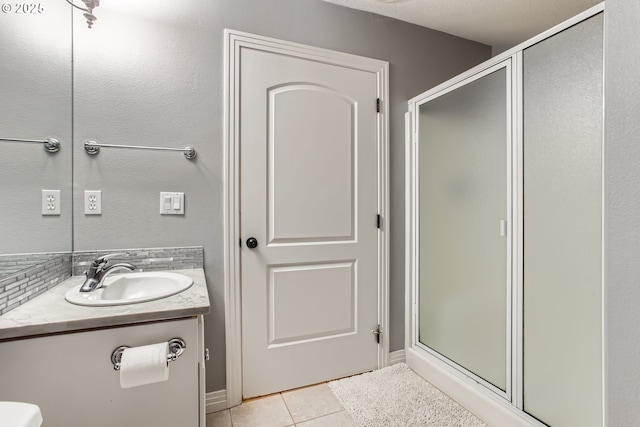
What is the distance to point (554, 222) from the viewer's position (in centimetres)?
125

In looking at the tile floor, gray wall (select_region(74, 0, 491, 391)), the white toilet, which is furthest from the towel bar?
the tile floor

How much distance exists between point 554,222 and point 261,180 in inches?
55.2

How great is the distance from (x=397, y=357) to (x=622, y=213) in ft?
5.98

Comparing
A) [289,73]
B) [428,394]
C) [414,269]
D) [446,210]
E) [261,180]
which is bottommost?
[428,394]

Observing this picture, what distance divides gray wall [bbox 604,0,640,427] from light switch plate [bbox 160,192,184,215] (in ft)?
5.32

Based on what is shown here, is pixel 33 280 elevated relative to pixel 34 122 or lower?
lower

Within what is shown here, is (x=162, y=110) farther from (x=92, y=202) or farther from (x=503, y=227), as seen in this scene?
(x=503, y=227)

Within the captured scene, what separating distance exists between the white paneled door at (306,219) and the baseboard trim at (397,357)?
0.46 feet

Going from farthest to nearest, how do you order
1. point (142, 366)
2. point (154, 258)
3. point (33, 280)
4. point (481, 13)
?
point (481, 13), point (154, 258), point (33, 280), point (142, 366)

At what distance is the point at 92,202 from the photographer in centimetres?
145

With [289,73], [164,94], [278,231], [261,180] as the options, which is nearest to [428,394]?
[278,231]

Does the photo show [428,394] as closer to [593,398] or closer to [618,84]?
[593,398]

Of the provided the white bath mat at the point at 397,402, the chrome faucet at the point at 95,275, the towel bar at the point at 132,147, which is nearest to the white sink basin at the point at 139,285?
the chrome faucet at the point at 95,275

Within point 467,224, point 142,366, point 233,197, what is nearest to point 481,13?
point 467,224
